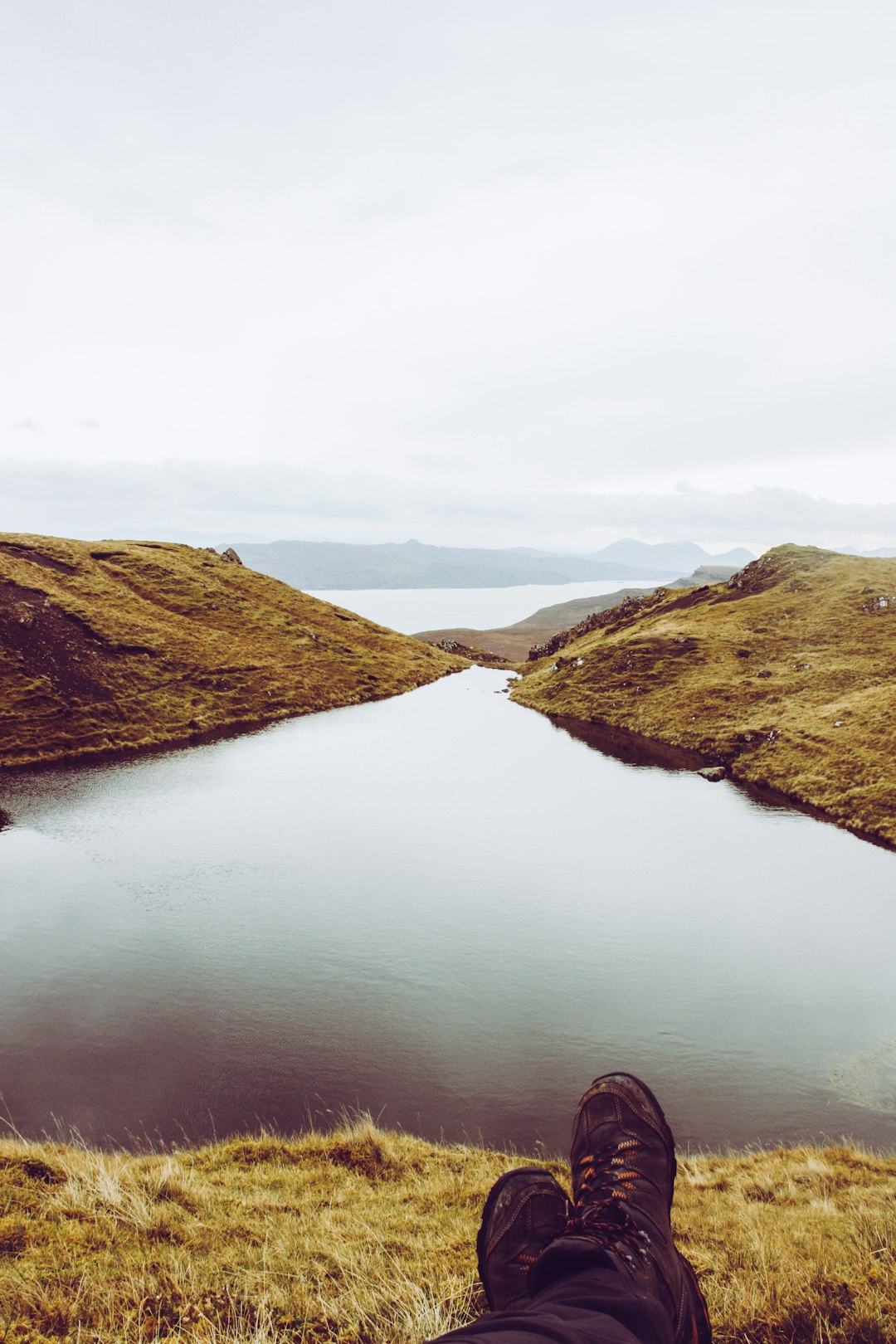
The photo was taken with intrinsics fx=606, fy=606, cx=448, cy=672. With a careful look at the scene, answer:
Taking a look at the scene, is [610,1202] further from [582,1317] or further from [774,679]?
[774,679]

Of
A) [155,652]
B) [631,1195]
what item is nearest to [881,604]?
[631,1195]

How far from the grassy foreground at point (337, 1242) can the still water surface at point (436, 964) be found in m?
2.29

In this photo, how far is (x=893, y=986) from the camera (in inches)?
693

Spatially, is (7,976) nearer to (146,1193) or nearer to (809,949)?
(146,1193)

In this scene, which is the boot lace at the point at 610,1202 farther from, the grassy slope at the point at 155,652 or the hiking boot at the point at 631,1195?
the grassy slope at the point at 155,652

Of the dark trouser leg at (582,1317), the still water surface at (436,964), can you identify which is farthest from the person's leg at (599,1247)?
A: the still water surface at (436,964)

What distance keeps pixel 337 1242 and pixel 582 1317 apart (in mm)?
4026

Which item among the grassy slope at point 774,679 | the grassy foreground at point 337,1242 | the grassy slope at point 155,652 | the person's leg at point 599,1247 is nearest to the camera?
the person's leg at point 599,1247

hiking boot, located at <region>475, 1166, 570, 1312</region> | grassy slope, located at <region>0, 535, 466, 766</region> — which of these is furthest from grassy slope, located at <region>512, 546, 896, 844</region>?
hiking boot, located at <region>475, 1166, 570, 1312</region>

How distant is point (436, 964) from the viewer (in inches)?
703

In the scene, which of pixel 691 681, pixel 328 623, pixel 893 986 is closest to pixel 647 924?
pixel 893 986

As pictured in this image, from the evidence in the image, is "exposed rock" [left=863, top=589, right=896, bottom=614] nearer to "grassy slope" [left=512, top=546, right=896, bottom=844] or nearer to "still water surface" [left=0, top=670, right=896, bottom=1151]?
"grassy slope" [left=512, top=546, right=896, bottom=844]

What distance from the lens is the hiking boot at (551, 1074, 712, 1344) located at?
4.54 m

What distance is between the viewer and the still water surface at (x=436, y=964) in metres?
12.8
